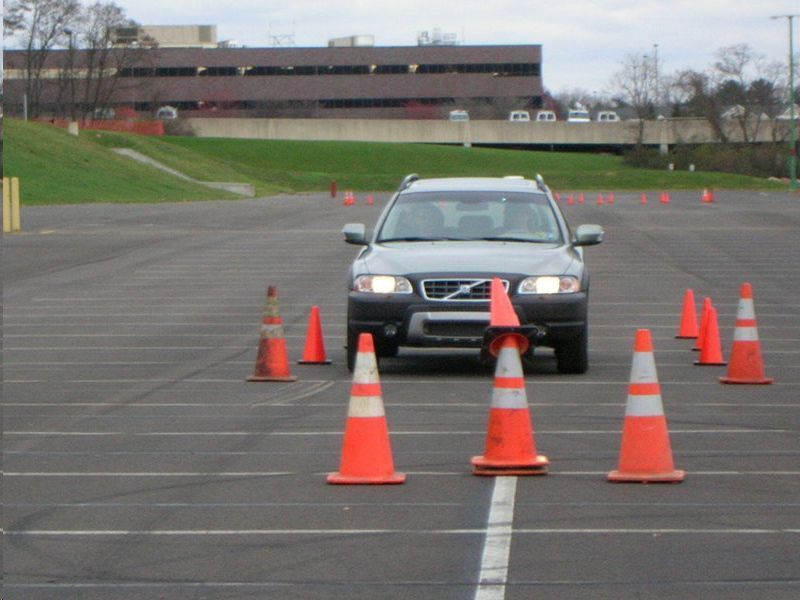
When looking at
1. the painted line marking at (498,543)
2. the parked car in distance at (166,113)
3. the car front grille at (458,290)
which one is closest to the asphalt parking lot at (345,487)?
the painted line marking at (498,543)

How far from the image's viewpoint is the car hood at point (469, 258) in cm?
1251

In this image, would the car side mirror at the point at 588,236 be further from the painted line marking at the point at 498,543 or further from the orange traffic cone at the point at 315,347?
the painted line marking at the point at 498,543

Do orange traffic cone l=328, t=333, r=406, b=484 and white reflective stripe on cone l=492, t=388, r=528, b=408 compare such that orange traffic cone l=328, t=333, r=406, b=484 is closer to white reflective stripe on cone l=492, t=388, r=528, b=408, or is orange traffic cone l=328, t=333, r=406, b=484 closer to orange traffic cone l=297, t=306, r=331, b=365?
white reflective stripe on cone l=492, t=388, r=528, b=408

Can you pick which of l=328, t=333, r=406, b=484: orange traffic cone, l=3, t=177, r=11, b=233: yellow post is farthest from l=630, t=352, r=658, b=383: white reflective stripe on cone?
l=3, t=177, r=11, b=233: yellow post

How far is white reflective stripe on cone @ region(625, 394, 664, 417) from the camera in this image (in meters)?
8.25

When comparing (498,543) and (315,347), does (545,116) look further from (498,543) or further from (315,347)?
(498,543)

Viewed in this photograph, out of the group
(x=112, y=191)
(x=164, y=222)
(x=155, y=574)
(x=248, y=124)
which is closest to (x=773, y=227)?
(x=164, y=222)

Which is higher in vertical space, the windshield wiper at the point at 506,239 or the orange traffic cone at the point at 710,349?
the windshield wiper at the point at 506,239

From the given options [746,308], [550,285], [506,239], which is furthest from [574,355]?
[746,308]

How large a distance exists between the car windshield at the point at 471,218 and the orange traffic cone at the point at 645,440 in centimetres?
526

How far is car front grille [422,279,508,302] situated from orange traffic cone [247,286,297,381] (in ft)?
3.96

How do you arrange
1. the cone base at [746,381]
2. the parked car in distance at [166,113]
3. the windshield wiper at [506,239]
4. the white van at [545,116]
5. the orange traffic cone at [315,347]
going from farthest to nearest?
the white van at [545,116] → the parked car in distance at [166,113] → the orange traffic cone at [315,347] → the windshield wiper at [506,239] → the cone base at [746,381]

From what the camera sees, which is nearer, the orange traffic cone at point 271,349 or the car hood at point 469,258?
the orange traffic cone at point 271,349

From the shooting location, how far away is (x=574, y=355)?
12.8m
